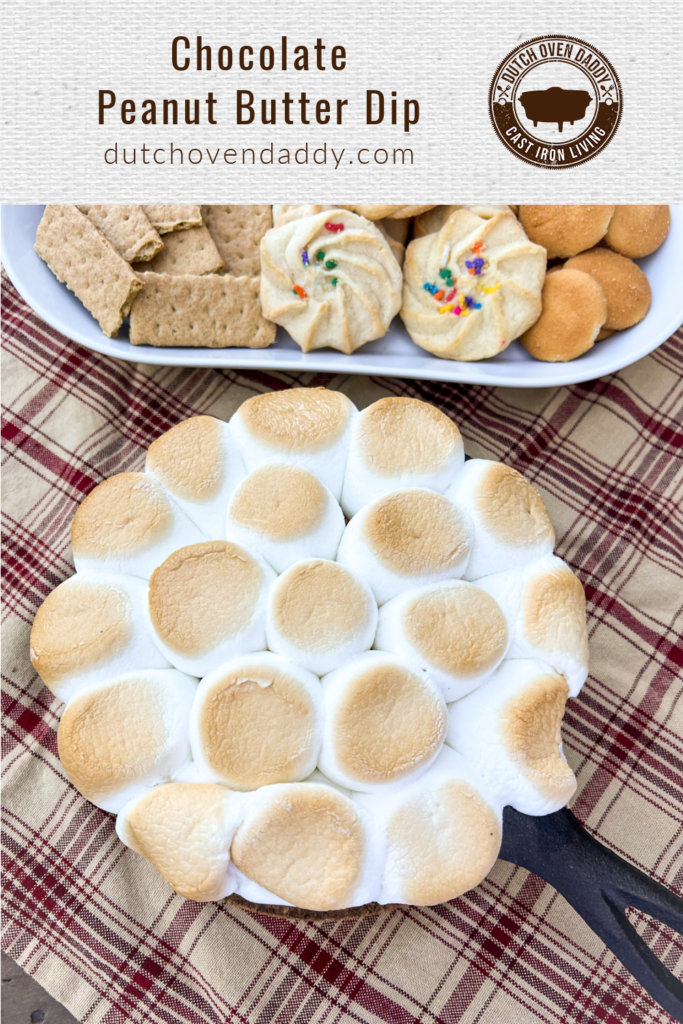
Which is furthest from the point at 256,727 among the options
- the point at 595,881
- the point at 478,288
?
the point at 478,288

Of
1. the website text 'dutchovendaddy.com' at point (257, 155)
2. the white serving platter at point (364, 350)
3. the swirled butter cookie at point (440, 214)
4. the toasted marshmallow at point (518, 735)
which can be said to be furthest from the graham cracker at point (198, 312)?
the toasted marshmallow at point (518, 735)

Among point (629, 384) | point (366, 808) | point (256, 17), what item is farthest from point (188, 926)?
point (256, 17)

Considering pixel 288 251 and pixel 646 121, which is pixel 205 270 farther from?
pixel 646 121

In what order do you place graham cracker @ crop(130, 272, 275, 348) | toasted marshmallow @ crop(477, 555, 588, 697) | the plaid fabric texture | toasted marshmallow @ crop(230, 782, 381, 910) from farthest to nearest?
graham cracker @ crop(130, 272, 275, 348) → the plaid fabric texture → toasted marshmallow @ crop(477, 555, 588, 697) → toasted marshmallow @ crop(230, 782, 381, 910)

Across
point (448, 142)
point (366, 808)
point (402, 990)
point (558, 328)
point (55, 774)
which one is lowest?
point (402, 990)

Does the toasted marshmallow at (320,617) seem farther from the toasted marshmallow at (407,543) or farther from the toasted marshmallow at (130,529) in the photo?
the toasted marshmallow at (130,529)

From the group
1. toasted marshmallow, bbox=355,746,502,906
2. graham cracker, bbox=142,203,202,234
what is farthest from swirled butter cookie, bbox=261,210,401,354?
toasted marshmallow, bbox=355,746,502,906

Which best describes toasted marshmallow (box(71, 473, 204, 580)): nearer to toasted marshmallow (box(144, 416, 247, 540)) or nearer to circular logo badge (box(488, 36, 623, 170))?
toasted marshmallow (box(144, 416, 247, 540))
